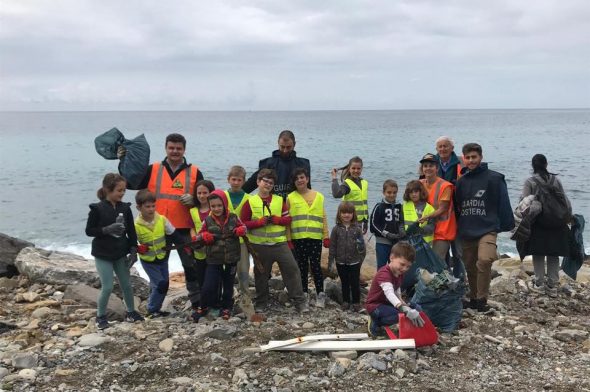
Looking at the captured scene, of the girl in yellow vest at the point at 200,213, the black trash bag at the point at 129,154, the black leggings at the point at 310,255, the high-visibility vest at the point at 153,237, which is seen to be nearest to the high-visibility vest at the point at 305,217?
the black leggings at the point at 310,255

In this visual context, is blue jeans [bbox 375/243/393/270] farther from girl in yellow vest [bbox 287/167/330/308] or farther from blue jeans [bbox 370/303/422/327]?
blue jeans [bbox 370/303/422/327]

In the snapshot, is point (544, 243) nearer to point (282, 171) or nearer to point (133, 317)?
point (282, 171)

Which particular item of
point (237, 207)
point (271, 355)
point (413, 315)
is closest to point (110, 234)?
point (237, 207)

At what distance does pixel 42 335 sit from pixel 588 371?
6.14 m

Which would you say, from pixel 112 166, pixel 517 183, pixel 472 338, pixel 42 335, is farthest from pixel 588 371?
pixel 112 166

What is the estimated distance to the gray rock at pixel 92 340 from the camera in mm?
6141

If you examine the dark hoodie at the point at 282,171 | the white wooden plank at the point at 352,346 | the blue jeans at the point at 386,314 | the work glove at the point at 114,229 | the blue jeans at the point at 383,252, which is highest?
the dark hoodie at the point at 282,171

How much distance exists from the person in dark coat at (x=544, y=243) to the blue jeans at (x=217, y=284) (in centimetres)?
477

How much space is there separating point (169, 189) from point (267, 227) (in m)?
1.41

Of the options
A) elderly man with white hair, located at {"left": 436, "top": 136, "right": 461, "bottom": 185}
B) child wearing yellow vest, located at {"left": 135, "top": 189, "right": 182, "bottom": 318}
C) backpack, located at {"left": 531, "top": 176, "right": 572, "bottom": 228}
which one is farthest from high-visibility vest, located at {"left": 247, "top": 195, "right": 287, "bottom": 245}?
backpack, located at {"left": 531, "top": 176, "right": 572, "bottom": 228}

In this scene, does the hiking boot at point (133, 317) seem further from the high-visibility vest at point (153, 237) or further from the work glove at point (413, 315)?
the work glove at point (413, 315)

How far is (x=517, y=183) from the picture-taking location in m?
31.6

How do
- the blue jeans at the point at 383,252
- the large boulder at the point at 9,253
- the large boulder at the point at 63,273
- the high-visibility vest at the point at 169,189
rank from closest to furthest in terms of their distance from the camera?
the high-visibility vest at the point at 169,189
the blue jeans at the point at 383,252
the large boulder at the point at 63,273
the large boulder at the point at 9,253

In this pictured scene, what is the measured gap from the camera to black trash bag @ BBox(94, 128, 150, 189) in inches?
287
